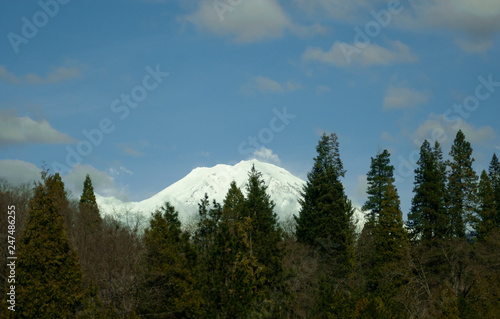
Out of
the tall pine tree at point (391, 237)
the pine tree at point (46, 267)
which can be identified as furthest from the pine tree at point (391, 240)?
the pine tree at point (46, 267)

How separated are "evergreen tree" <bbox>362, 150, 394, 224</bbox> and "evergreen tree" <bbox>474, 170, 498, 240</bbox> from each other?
8.64 meters

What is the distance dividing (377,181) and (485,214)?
34.6ft

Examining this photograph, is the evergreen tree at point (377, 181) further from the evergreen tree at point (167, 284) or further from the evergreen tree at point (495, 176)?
the evergreen tree at point (167, 284)

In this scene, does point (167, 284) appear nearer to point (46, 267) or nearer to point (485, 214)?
point (46, 267)

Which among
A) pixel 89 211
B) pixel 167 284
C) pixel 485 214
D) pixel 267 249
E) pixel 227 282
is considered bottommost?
pixel 227 282

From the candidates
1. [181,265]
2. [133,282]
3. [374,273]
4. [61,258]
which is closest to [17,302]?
[61,258]

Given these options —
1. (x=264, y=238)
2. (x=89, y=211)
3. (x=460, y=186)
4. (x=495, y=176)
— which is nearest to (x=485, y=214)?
(x=460, y=186)

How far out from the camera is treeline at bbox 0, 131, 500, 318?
19891 millimetres

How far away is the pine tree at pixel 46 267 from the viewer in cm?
2003

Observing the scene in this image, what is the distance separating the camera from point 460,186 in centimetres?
4828

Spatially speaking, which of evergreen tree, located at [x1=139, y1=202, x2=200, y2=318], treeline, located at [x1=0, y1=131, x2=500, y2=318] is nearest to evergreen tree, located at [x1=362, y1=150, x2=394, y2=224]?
treeline, located at [x1=0, y1=131, x2=500, y2=318]

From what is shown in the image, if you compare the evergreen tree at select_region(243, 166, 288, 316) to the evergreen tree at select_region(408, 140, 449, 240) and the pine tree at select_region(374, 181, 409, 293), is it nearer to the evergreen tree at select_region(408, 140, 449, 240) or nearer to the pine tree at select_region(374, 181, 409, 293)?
the pine tree at select_region(374, 181, 409, 293)

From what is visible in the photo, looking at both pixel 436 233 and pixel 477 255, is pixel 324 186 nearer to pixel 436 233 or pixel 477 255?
pixel 436 233

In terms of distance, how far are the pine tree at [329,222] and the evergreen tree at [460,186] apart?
29.3 ft
